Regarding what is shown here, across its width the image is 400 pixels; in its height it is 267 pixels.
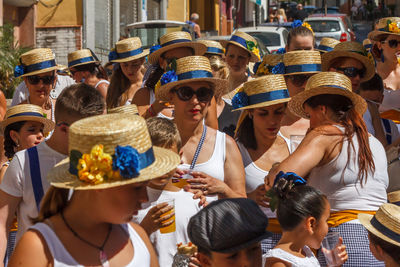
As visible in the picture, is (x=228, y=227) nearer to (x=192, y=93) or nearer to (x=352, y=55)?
(x=192, y=93)

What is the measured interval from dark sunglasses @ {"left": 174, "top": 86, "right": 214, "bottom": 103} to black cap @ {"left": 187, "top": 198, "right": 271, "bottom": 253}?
1.75 m

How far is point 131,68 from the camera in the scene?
806cm

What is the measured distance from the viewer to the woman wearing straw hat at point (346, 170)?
13.4 feet

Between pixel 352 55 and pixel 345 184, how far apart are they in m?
2.46

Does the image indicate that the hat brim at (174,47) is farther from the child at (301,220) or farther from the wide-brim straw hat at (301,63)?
the child at (301,220)

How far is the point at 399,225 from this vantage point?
3670mm

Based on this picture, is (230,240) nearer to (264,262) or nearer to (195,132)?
(264,262)

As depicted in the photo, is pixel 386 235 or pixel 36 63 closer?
pixel 386 235

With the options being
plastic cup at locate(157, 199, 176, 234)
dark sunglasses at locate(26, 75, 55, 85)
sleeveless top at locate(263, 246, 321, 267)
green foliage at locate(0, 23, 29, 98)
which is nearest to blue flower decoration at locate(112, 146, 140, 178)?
plastic cup at locate(157, 199, 176, 234)

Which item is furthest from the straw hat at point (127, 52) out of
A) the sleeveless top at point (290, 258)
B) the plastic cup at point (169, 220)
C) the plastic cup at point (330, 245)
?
the plastic cup at point (330, 245)

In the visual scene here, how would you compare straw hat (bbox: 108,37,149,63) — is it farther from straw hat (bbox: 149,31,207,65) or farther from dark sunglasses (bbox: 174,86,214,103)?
dark sunglasses (bbox: 174,86,214,103)

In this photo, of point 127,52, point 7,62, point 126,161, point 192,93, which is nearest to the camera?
point 126,161

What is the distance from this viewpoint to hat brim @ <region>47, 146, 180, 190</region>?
2.78 metres

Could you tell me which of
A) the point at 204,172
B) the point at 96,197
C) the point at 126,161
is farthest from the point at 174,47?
the point at 126,161
